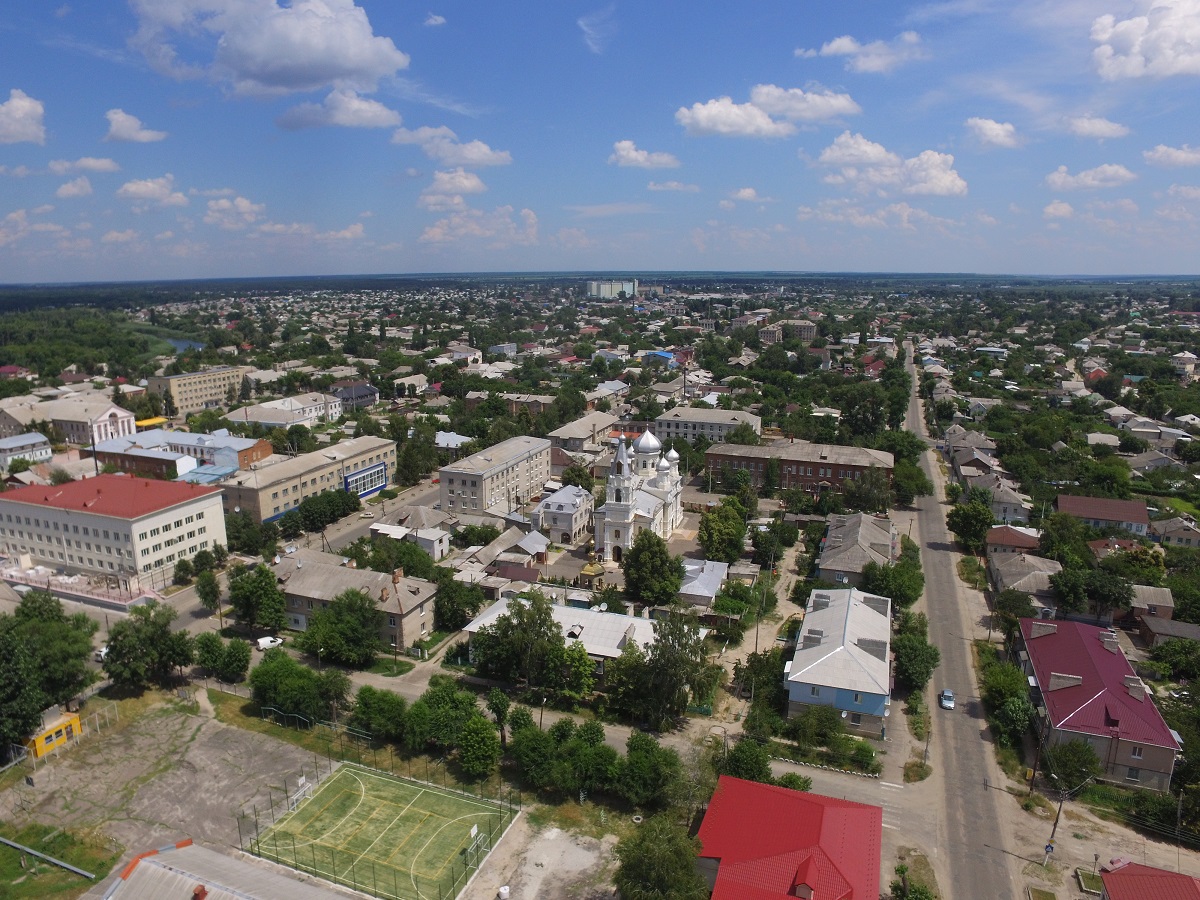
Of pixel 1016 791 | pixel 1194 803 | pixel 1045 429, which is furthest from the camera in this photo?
pixel 1045 429

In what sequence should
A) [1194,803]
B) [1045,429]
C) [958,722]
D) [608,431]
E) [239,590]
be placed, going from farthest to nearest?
[608,431] < [1045,429] < [239,590] < [958,722] < [1194,803]

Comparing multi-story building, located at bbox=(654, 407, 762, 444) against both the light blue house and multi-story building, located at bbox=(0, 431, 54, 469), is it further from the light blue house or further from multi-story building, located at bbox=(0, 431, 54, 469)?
multi-story building, located at bbox=(0, 431, 54, 469)

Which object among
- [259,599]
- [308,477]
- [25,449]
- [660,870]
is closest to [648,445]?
[259,599]

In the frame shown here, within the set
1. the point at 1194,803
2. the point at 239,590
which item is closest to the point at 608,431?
the point at 239,590

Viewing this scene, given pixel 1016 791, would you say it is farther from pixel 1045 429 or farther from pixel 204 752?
pixel 1045 429

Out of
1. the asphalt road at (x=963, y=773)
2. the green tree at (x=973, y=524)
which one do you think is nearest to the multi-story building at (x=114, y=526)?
the asphalt road at (x=963, y=773)

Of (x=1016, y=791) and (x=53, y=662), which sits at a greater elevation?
(x=53, y=662)
